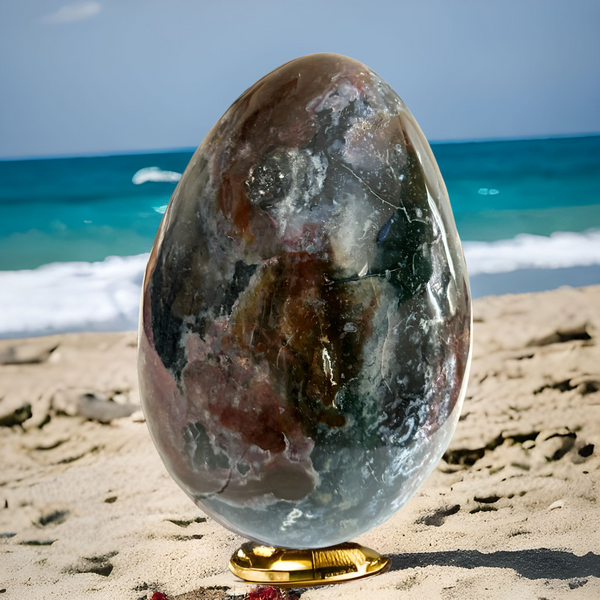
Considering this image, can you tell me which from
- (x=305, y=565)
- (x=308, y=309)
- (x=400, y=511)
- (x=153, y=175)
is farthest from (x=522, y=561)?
(x=153, y=175)

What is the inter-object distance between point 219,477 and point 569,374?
1904 millimetres

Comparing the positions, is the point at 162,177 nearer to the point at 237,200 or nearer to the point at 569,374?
the point at 569,374

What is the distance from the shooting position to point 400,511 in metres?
2.10

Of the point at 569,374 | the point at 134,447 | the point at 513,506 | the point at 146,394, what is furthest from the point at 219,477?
the point at 569,374

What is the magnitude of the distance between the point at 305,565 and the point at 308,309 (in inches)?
25.3

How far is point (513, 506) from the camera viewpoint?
6.95 ft

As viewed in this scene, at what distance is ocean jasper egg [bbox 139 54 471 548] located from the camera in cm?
132

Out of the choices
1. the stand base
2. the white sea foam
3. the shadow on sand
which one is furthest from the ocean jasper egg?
the white sea foam

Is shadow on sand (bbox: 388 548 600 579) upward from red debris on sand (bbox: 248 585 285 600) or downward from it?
downward

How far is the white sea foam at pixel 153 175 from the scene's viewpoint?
214 inches

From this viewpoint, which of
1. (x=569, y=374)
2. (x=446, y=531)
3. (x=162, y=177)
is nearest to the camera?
(x=446, y=531)

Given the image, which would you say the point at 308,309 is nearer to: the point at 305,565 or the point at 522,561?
the point at 305,565

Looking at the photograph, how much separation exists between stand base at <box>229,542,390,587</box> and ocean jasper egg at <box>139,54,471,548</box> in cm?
18

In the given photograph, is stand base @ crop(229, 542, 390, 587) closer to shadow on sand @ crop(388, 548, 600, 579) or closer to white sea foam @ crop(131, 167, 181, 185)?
shadow on sand @ crop(388, 548, 600, 579)
